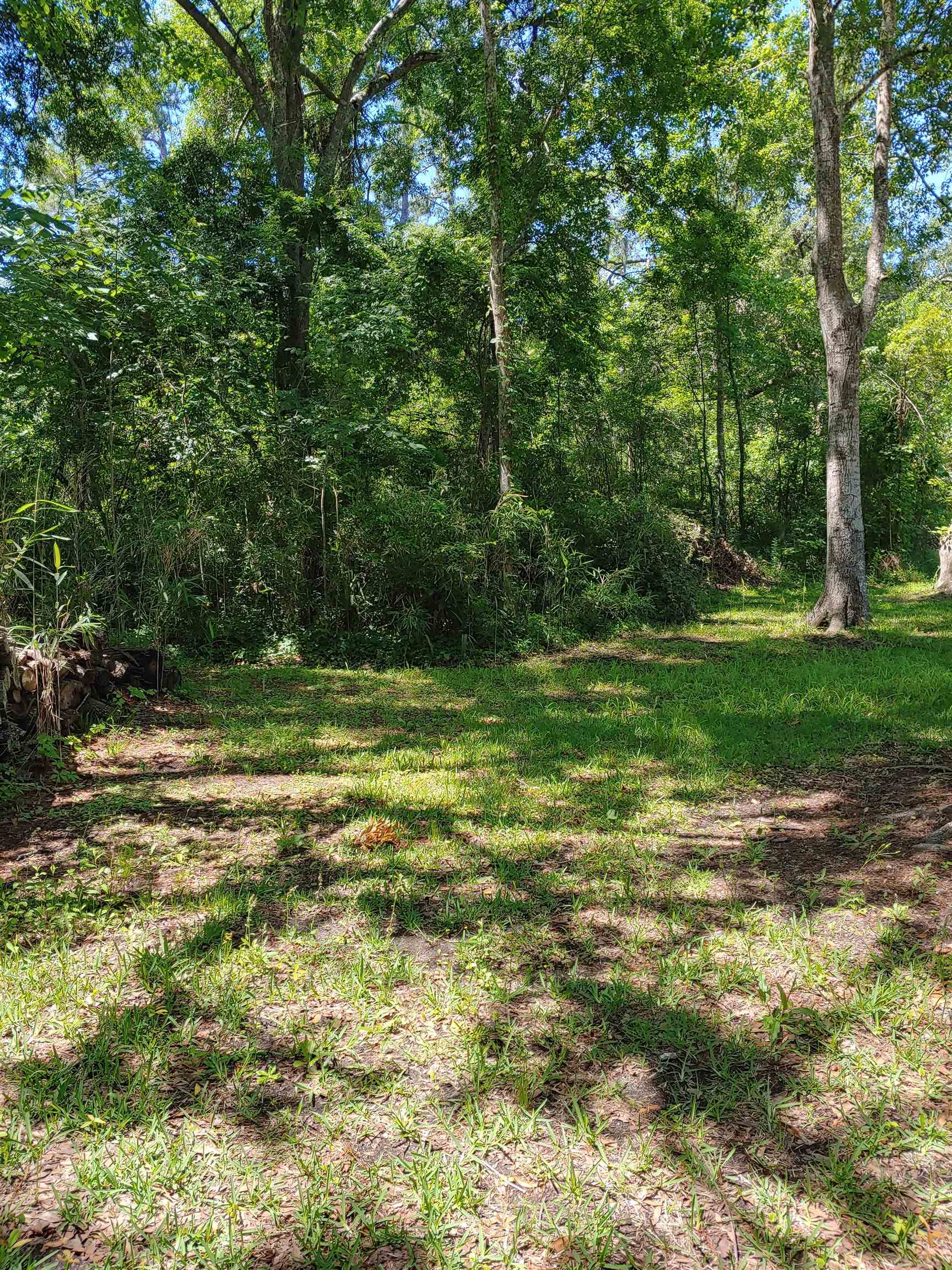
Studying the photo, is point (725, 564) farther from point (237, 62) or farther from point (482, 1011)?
point (482, 1011)

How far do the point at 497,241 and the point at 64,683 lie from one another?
7.80m

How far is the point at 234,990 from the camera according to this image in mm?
2428

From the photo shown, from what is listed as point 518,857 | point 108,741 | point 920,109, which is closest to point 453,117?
point 920,109

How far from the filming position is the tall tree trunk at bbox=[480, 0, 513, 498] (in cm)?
889

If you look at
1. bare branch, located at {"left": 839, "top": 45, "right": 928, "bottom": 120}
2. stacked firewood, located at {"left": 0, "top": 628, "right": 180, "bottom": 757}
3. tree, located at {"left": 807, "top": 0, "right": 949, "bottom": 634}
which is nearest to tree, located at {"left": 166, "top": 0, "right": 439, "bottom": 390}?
stacked firewood, located at {"left": 0, "top": 628, "right": 180, "bottom": 757}

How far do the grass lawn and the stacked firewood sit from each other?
45 centimetres

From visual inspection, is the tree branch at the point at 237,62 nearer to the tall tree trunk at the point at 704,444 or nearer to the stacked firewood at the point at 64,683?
the tall tree trunk at the point at 704,444

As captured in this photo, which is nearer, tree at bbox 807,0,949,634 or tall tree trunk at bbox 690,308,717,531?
tree at bbox 807,0,949,634

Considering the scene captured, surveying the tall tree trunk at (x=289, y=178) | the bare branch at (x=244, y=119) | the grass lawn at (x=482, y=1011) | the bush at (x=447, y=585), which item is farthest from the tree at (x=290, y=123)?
the grass lawn at (x=482, y=1011)

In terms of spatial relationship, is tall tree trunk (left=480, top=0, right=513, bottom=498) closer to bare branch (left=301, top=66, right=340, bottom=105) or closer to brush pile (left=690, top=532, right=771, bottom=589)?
bare branch (left=301, top=66, right=340, bottom=105)

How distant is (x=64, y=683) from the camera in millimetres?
4797

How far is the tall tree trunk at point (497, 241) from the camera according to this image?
8.89 meters

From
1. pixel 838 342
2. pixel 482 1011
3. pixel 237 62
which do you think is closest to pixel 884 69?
pixel 838 342

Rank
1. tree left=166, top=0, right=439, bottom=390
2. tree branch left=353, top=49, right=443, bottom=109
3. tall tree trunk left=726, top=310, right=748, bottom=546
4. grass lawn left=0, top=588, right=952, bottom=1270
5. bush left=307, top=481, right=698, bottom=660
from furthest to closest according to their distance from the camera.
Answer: tall tree trunk left=726, top=310, right=748, bottom=546 → tree branch left=353, top=49, right=443, bottom=109 → tree left=166, top=0, right=439, bottom=390 → bush left=307, top=481, right=698, bottom=660 → grass lawn left=0, top=588, right=952, bottom=1270
